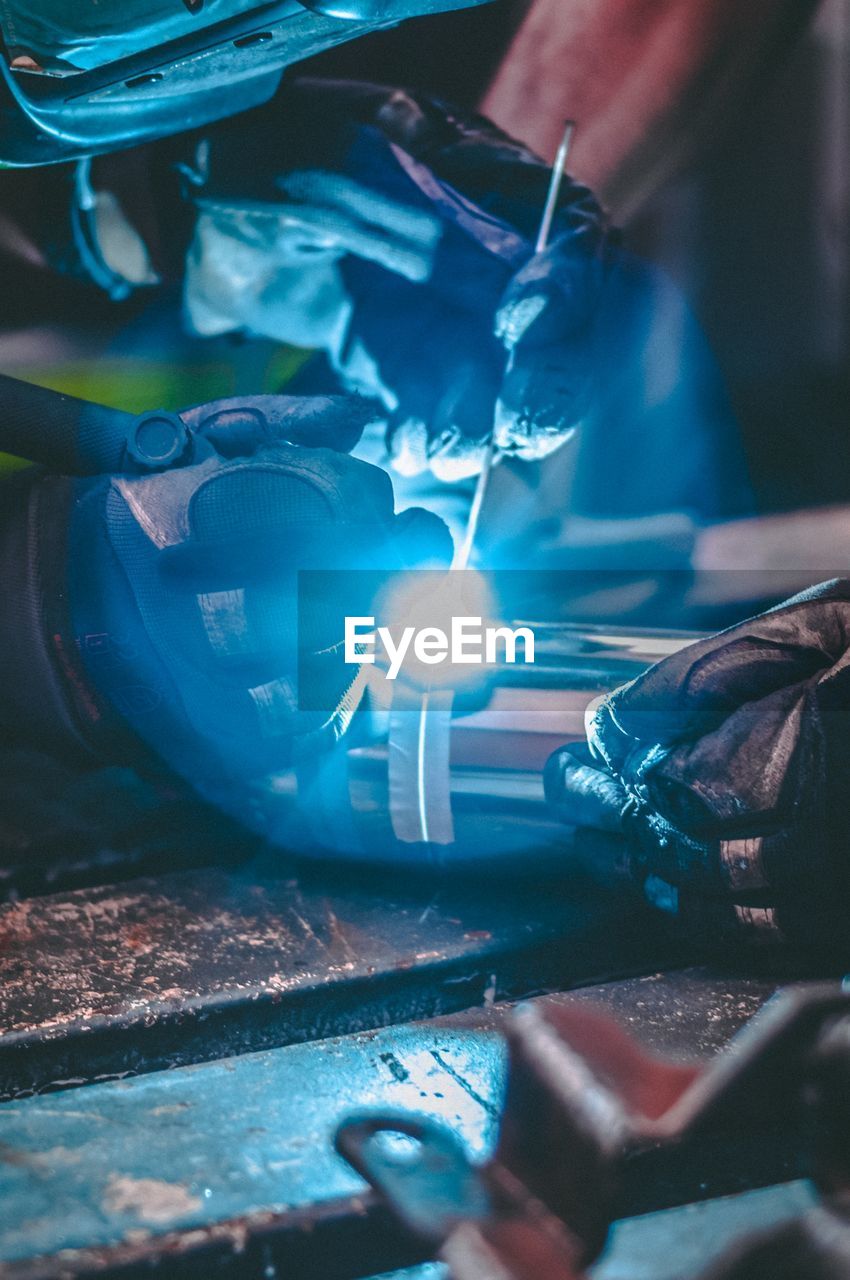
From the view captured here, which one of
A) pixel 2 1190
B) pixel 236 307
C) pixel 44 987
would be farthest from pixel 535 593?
pixel 2 1190

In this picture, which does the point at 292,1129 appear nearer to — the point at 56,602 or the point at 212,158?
the point at 56,602

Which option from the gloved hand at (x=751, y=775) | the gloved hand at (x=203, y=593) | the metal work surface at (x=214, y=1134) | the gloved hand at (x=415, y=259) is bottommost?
the metal work surface at (x=214, y=1134)

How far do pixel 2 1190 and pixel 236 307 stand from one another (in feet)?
5.98

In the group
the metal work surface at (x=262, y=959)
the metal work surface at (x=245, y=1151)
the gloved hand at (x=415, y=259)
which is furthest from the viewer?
the gloved hand at (x=415, y=259)

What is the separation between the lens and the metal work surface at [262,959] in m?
0.93

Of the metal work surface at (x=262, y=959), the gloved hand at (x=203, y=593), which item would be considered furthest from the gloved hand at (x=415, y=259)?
the metal work surface at (x=262, y=959)

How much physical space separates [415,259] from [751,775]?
137 centimetres

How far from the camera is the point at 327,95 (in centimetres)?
197

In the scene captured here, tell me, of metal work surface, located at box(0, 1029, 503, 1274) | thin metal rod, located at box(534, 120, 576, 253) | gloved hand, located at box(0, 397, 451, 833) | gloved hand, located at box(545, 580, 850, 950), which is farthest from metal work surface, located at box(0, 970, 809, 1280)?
thin metal rod, located at box(534, 120, 576, 253)

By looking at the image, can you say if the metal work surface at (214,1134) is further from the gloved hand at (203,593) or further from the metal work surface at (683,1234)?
the gloved hand at (203,593)

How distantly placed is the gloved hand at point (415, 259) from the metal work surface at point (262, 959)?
1.00 meters

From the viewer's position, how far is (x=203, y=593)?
3.47 feet

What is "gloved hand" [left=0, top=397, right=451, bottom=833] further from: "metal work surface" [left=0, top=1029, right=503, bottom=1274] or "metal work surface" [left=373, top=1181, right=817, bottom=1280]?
"metal work surface" [left=373, top=1181, right=817, bottom=1280]

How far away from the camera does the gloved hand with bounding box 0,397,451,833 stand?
3.47 feet
